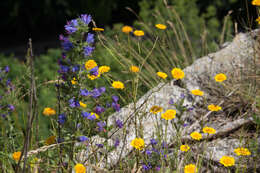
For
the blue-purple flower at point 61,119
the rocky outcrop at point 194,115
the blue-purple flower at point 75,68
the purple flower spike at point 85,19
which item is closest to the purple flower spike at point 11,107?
the rocky outcrop at point 194,115

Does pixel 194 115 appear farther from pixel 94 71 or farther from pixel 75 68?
→ pixel 75 68

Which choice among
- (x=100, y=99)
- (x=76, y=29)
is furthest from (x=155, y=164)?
(x=76, y=29)

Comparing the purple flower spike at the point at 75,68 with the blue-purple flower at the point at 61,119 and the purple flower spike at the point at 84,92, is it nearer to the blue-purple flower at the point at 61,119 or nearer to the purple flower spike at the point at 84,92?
the purple flower spike at the point at 84,92

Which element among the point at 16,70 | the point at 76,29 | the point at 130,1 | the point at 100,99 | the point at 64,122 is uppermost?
the point at 130,1

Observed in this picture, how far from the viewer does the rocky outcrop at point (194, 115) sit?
7.35ft

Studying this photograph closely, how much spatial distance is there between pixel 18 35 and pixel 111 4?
3.47 m

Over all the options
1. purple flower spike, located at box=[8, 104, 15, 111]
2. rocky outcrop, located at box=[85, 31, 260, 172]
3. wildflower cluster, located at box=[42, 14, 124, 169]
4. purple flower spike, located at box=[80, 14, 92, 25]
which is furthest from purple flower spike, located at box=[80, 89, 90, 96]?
purple flower spike, located at box=[8, 104, 15, 111]

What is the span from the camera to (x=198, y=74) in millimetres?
3127

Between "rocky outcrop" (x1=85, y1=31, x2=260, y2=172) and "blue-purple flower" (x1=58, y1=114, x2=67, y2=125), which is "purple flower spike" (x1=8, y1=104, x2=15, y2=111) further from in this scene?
"blue-purple flower" (x1=58, y1=114, x2=67, y2=125)

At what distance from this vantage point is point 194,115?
271 centimetres

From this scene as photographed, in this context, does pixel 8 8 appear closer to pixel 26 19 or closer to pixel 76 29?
pixel 26 19

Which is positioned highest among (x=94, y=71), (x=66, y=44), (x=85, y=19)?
(x=85, y=19)

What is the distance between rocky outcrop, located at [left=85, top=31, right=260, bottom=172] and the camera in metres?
2.24

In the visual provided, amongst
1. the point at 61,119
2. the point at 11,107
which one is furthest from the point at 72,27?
the point at 11,107
